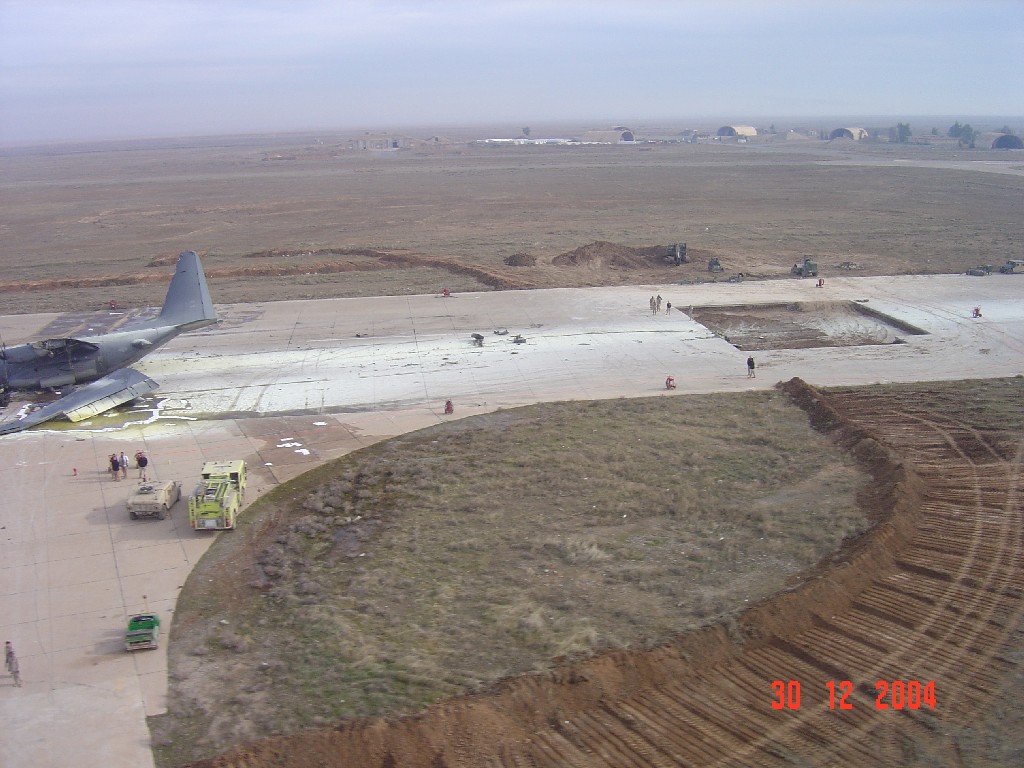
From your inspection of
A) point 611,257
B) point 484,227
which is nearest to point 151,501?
point 611,257

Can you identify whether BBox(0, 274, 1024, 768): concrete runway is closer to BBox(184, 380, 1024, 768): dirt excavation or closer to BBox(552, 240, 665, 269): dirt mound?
BBox(184, 380, 1024, 768): dirt excavation

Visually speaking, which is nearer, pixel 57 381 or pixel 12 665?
pixel 12 665

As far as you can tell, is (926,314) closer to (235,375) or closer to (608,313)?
(608,313)

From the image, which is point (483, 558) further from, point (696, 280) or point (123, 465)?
point (696, 280)

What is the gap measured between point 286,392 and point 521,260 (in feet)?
94.5

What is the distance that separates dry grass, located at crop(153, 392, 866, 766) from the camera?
52.1 feet

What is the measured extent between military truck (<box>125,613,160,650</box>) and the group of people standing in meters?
9.35

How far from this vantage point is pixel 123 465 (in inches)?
1021

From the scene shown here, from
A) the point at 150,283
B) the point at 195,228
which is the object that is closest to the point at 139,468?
the point at 150,283

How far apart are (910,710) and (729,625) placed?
3.66m

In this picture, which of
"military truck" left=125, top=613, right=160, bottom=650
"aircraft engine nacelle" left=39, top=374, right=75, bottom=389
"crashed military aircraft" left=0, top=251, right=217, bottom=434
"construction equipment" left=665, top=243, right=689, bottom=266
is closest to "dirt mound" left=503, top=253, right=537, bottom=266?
"construction equipment" left=665, top=243, right=689, bottom=266

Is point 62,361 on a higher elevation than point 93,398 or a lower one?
higher

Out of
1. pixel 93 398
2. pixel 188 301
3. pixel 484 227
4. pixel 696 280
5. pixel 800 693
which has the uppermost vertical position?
pixel 484 227

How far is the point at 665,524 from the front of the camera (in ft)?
72.4
